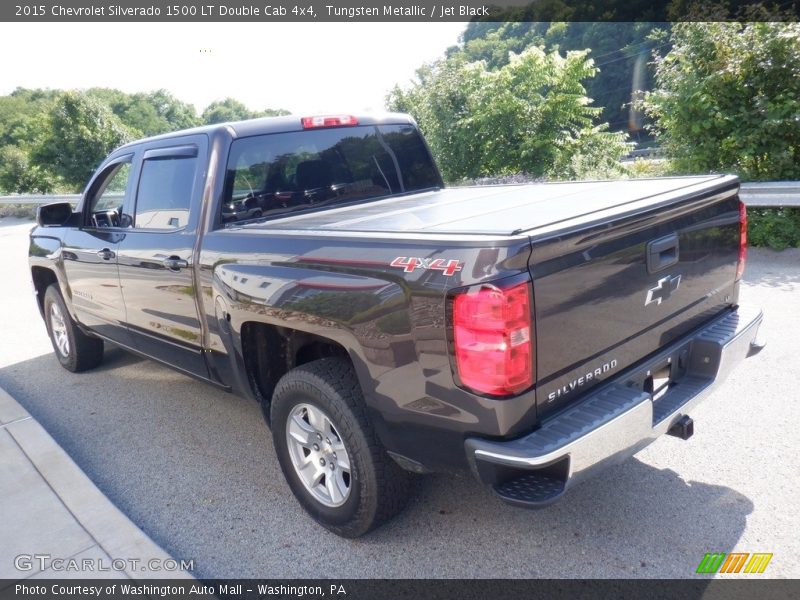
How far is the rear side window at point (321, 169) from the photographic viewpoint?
12.4 feet

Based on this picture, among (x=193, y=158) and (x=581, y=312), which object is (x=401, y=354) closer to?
(x=581, y=312)

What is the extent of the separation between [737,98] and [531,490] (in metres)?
7.79

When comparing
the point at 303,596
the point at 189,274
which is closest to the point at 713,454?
the point at 303,596

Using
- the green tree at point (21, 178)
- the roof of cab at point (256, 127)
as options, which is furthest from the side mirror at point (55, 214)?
the green tree at point (21, 178)

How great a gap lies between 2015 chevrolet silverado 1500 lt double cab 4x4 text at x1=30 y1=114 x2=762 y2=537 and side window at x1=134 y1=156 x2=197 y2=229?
17 millimetres

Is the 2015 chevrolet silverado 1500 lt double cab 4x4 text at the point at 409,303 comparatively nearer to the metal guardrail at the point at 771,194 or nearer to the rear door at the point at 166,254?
the rear door at the point at 166,254

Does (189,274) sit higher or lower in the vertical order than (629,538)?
higher

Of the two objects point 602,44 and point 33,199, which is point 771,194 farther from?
point 602,44

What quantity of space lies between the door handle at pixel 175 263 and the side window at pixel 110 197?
3.30 feet

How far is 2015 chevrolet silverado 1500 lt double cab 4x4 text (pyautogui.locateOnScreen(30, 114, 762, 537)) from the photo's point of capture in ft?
7.66

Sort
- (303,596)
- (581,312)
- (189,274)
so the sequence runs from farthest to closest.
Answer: (189,274), (303,596), (581,312)

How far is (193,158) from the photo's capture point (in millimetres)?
3865

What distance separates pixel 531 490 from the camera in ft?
7.79

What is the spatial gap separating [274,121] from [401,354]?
2.16 m
